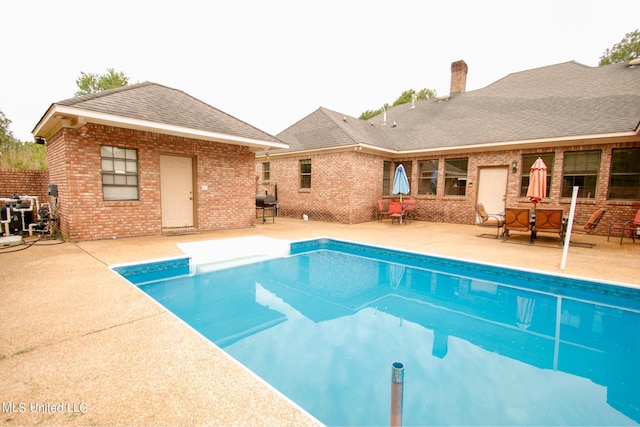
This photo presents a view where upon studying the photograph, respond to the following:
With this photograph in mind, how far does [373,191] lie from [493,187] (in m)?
4.81

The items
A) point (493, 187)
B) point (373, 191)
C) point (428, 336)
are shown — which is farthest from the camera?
point (373, 191)

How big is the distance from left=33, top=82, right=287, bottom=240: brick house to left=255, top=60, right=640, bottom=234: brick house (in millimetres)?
3640

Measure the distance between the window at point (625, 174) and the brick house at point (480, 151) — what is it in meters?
0.02

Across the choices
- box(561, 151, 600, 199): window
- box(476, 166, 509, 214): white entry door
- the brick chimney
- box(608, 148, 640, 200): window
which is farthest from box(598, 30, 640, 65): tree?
box(476, 166, 509, 214): white entry door

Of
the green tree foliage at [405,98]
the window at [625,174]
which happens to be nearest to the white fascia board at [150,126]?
the window at [625,174]

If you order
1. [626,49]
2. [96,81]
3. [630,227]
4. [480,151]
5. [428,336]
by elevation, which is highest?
[96,81]

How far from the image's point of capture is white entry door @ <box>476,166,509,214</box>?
36.9 feet

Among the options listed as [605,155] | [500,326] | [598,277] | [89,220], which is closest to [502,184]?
[605,155]

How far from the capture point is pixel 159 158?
27.3 ft

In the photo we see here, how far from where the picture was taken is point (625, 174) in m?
9.16

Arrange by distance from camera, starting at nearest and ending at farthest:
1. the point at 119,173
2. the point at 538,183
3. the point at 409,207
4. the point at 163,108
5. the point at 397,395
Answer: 1. the point at 397,395
2. the point at 119,173
3. the point at 538,183
4. the point at 163,108
5. the point at 409,207

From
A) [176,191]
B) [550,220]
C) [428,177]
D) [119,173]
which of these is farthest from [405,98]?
[119,173]

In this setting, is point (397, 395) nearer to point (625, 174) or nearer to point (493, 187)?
point (493, 187)

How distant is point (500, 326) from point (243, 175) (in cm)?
871
